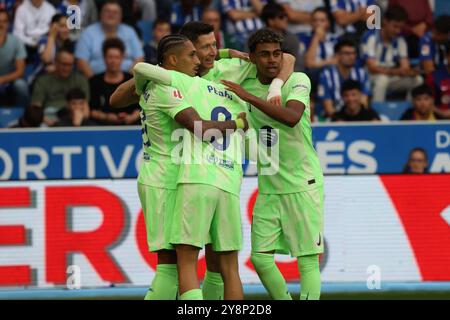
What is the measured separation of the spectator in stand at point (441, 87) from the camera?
13633 millimetres

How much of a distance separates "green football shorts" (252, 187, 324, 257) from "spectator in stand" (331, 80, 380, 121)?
4.70 meters

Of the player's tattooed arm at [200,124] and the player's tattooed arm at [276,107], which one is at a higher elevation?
the player's tattooed arm at [276,107]

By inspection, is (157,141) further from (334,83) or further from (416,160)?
(334,83)

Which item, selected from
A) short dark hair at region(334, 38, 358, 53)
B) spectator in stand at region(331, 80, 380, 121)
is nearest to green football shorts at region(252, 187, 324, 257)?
spectator in stand at region(331, 80, 380, 121)

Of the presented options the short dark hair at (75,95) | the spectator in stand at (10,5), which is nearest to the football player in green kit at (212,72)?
the short dark hair at (75,95)

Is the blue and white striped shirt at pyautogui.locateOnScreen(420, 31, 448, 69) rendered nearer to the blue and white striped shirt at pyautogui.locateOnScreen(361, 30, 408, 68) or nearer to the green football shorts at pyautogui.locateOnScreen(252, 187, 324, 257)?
the blue and white striped shirt at pyautogui.locateOnScreen(361, 30, 408, 68)

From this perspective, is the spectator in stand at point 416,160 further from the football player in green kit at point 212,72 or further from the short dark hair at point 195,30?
the short dark hair at point 195,30

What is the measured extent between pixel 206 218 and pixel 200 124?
24.1 inches

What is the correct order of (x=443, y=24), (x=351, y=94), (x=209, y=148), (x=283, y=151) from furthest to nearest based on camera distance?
(x=443, y=24) < (x=351, y=94) < (x=283, y=151) < (x=209, y=148)

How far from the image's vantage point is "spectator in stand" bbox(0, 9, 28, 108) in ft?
45.7

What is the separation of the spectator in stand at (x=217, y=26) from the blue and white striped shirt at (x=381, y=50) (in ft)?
5.53

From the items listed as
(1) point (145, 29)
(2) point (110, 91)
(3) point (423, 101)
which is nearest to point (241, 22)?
(1) point (145, 29)

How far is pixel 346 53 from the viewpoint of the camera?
13.8 metres

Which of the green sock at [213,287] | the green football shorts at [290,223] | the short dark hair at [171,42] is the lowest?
the green sock at [213,287]
